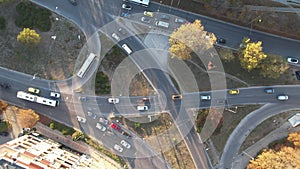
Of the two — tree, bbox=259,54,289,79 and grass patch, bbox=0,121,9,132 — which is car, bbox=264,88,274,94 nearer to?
tree, bbox=259,54,289,79

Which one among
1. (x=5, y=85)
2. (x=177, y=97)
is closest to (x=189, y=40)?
(x=177, y=97)

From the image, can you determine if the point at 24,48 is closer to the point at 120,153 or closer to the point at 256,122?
the point at 120,153

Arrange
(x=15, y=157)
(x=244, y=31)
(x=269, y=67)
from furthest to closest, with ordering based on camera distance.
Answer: (x=244, y=31)
(x=269, y=67)
(x=15, y=157)

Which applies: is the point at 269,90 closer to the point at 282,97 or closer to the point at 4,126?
the point at 282,97

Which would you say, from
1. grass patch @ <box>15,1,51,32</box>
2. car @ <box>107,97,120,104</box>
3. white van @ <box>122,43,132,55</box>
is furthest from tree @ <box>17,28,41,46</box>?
car @ <box>107,97,120,104</box>

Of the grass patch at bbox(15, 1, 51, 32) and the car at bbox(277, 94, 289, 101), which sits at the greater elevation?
the car at bbox(277, 94, 289, 101)

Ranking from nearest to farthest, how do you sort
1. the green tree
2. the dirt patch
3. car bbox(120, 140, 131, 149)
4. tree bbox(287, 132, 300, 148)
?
1. tree bbox(287, 132, 300, 148)
2. the green tree
3. car bbox(120, 140, 131, 149)
4. the dirt patch

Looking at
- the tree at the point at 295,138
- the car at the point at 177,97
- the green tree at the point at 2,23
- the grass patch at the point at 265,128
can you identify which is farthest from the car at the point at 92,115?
the tree at the point at 295,138

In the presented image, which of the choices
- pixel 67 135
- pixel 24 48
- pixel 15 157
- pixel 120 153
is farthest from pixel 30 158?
pixel 24 48
